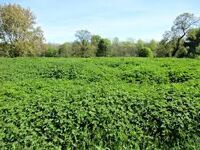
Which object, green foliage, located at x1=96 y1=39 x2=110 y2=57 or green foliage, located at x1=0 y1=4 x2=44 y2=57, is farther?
green foliage, located at x1=96 y1=39 x2=110 y2=57

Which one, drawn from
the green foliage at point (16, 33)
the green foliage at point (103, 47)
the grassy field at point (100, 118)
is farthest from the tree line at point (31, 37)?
the grassy field at point (100, 118)

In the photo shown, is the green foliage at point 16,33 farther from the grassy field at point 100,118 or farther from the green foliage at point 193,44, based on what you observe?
the grassy field at point 100,118

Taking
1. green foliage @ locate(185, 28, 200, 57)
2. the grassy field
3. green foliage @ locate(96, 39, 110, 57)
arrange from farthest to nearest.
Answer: green foliage @ locate(96, 39, 110, 57) < green foliage @ locate(185, 28, 200, 57) < the grassy field

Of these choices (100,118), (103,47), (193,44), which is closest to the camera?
(100,118)

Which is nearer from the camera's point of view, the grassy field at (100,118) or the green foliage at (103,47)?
the grassy field at (100,118)

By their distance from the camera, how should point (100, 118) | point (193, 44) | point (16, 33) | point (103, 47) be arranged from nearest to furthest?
point (100, 118)
point (16, 33)
point (193, 44)
point (103, 47)

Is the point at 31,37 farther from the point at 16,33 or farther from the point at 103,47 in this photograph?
the point at 103,47

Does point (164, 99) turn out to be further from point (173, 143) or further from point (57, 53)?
point (57, 53)

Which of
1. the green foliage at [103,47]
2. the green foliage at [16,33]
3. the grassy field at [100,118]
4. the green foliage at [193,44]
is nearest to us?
the grassy field at [100,118]

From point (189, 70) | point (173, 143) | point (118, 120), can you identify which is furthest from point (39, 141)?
point (189, 70)

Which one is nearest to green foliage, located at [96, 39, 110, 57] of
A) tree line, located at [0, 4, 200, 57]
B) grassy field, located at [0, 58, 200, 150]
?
tree line, located at [0, 4, 200, 57]

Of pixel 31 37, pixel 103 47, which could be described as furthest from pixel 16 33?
pixel 103 47

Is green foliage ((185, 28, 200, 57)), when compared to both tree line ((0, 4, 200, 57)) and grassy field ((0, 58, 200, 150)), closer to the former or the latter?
tree line ((0, 4, 200, 57))

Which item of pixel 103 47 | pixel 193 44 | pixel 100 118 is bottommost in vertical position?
pixel 100 118
